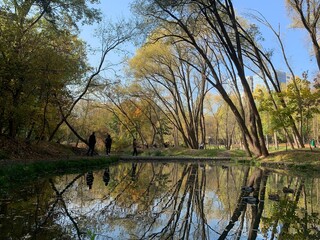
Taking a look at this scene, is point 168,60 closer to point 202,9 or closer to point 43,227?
point 202,9

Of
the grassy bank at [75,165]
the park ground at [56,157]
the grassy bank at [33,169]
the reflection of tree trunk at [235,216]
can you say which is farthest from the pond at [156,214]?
the park ground at [56,157]

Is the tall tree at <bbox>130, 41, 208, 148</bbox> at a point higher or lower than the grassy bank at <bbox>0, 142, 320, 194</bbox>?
higher

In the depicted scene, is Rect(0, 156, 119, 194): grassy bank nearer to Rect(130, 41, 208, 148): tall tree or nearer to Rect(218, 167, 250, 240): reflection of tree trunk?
Rect(218, 167, 250, 240): reflection of tree trunk

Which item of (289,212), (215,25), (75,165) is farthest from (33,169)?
(215,25)

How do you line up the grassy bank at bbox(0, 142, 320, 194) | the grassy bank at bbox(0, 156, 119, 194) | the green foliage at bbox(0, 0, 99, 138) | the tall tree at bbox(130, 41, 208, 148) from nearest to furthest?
the grassy bank at bbox(0, 156, 119, 194) → the grassy bank at bbox(0, 142, 320, 194) → the green foliage at bbox(0, 0, 99, 138) → the tall tree at bbox(130, 41, 208, 148)

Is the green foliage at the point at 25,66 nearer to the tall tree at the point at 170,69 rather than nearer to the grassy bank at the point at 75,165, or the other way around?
the grassy bank at the point at 75,165

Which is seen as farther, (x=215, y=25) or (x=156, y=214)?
(x=215, y=25)

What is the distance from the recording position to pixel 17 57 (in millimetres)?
13461

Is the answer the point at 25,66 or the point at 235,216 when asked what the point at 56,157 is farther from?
the point at 235,216

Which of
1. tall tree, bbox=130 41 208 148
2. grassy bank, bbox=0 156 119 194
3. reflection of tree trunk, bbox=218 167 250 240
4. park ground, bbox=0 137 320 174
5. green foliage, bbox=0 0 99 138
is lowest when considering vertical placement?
reflection of tree trunk, bbox=218 167 250 240

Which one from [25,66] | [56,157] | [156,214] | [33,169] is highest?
[25,66]

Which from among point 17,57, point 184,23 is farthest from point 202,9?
point 17,57

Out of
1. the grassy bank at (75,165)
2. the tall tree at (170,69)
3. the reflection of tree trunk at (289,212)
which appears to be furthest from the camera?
the tall tree at (170,69)

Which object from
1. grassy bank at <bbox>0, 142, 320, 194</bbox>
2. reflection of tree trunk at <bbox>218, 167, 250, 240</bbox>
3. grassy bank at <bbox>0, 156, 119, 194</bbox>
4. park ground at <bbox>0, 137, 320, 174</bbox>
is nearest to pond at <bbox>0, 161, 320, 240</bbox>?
reflection of tree trunk at <bbox>218, 167, 250, 240</bbox>
